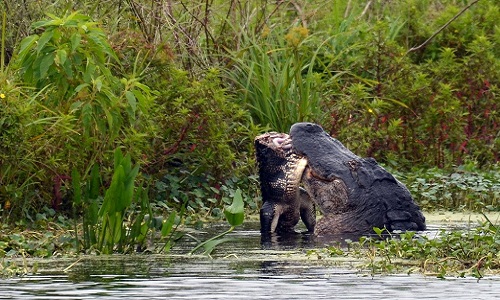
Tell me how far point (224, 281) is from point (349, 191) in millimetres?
2994

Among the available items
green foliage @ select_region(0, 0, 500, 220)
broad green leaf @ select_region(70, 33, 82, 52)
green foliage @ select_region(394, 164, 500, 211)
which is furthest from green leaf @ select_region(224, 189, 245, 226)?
green foliage @ select_region(394, 164, 500, 211)

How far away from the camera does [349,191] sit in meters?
9.33

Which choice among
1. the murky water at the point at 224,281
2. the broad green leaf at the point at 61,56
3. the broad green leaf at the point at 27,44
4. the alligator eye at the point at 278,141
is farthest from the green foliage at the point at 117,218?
the alligator eye at the point at 278,141

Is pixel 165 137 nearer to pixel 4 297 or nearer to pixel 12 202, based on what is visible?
pixel 12 202

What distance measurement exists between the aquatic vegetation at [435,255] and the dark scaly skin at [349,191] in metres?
1.36

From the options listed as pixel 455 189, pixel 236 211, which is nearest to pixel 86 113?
pixel 236 211

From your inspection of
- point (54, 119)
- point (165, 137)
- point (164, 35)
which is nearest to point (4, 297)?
point (54, 119)

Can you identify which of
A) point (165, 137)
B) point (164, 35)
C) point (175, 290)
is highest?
point (164, 35)

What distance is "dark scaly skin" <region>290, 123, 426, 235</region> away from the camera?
364 inches

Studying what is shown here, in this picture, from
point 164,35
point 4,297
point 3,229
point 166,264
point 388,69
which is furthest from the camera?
point 388,69

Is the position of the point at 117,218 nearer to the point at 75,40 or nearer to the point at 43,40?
the point at 75,40

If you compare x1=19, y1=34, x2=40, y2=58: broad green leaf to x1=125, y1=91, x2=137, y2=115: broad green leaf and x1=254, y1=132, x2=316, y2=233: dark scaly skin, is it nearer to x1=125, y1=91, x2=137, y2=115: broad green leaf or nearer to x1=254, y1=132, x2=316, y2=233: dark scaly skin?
x1=125, y1=91, x2=137, y2=115: broad green leaf

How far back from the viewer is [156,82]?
1135cm

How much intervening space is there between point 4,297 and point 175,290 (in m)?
0.81
